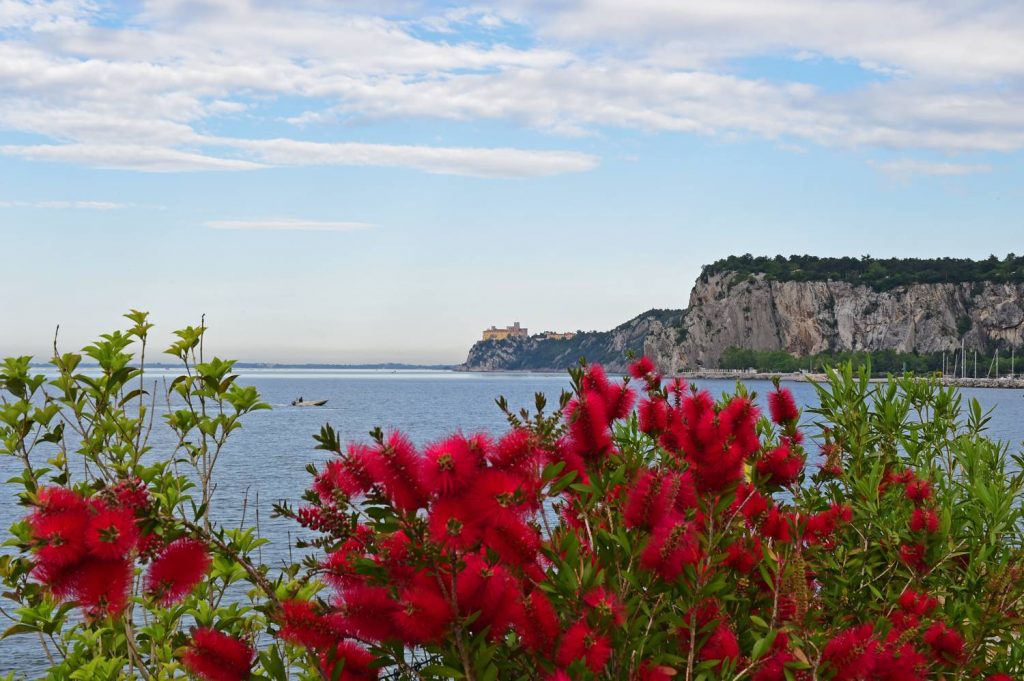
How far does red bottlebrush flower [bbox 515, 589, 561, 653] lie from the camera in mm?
2398

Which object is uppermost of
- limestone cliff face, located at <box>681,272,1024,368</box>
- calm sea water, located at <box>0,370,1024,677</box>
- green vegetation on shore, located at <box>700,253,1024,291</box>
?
green vegetation on shore, located at <box>700,253,1024,291</box>

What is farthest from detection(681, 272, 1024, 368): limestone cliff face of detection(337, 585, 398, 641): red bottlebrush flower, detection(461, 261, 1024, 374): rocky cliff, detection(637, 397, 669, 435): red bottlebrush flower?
detection(337, 585, 398, 641): red bottlebrush flower

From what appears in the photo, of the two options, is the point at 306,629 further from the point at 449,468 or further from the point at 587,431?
the point at 587,431

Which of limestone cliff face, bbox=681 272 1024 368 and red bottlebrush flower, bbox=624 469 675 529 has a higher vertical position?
limestone cliff face, bbox=681 272 1024 368

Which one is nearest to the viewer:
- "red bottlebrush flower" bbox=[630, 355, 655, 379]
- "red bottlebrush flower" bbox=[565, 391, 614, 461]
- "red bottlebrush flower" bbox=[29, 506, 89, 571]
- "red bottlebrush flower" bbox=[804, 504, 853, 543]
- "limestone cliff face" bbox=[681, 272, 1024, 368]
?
"red bottlebrush flower" bbox=[29, 506, 89, 571]

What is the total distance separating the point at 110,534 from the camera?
2059mm

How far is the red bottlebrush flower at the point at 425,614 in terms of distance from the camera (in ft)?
7.40

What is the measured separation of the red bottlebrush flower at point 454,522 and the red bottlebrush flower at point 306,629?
51 centimetres

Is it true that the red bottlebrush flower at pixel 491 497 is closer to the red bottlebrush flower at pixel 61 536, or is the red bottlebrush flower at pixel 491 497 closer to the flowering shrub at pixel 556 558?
the flowering shrub at pixel 556 558

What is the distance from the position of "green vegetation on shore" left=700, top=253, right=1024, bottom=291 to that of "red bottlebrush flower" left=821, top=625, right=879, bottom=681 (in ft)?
621

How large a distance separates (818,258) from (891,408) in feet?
657

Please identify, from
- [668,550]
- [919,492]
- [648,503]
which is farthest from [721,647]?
[919,492]

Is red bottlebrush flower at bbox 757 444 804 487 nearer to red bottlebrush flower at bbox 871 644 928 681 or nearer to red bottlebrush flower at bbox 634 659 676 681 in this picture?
red bottlebrush flower at bbox 871 644 928 681

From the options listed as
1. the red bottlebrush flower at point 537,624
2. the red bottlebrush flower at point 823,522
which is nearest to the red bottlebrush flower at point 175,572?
the red bottlebrush flower at point 537,624
